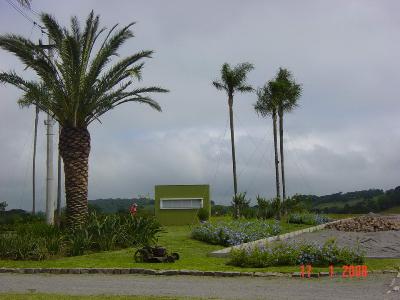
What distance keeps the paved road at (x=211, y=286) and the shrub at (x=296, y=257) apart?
1727 mm

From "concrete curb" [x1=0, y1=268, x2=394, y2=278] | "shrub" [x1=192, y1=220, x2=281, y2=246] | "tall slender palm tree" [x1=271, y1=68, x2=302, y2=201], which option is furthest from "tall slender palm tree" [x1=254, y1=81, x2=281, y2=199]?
"concrete curb" [x1=0, y1=268, x2=394, y2=278]

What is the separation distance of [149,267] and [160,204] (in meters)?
A: 24.9

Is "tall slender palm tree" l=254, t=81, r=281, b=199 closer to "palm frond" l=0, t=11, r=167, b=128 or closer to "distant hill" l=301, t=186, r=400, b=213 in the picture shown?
"distant hill" l=301, t=186, r=400, b=213

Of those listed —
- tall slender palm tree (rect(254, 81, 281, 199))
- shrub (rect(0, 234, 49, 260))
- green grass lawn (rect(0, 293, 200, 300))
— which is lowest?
green grass lawn (rect(0, 293, 200, 300))

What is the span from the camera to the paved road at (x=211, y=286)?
1043 cm

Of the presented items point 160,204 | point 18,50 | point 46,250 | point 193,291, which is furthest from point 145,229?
point 160,204

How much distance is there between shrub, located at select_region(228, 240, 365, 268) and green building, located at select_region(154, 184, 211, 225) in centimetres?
2339

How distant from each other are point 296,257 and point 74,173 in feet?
28.3

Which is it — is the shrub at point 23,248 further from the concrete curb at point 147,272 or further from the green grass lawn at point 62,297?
the green grass lawn at point 62,297

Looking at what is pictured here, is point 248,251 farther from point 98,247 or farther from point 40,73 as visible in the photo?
point 40,73

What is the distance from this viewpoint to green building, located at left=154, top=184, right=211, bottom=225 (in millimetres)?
38688

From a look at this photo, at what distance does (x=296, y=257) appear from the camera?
14.8 metres

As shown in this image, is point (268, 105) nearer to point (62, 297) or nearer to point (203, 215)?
point (203, 215)
